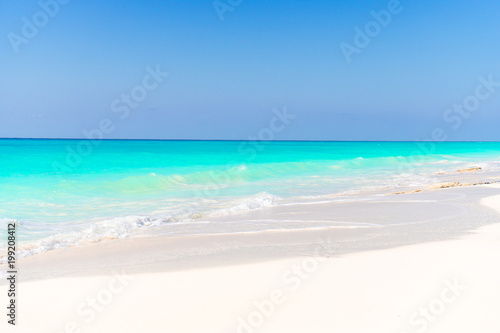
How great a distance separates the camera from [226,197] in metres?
13.9

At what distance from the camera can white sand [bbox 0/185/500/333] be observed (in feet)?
12.6

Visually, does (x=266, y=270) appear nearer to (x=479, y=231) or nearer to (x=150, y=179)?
(x=479, y=231)

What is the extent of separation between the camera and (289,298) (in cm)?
439

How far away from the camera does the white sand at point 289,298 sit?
3844 millimetres

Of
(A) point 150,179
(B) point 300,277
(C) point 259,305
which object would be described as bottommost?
(C) point 259,305

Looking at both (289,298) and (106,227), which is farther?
(106,227)

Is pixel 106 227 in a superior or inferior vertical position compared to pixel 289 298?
superior

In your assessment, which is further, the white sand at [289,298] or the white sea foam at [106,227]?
the white sea foam at [106,227]

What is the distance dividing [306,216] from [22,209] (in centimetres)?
738

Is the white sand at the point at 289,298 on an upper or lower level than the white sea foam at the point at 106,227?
lower

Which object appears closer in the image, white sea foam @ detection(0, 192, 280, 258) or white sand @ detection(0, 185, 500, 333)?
white sand @ detection(0, 185, 500, 333)

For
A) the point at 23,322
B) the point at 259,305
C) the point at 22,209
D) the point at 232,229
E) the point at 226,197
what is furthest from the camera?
the point at 226,197

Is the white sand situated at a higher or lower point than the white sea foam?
lower

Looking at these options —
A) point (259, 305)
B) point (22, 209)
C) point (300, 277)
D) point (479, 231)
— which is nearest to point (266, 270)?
point (300, 277)
